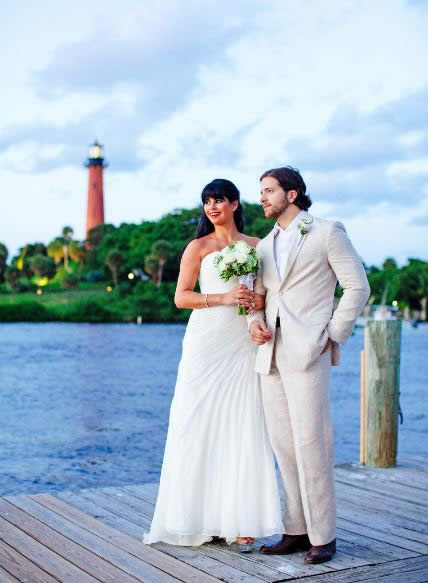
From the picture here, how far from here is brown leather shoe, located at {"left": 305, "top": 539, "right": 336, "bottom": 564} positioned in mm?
4473

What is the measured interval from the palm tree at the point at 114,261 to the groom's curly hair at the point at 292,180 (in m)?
79.9

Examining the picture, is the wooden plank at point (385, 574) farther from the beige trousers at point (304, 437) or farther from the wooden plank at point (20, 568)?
the wooden plank at point (20, 568)

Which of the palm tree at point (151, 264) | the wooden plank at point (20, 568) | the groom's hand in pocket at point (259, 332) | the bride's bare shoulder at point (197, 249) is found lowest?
the wooden plank at point (20, 568)

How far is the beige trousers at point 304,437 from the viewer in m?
4.40

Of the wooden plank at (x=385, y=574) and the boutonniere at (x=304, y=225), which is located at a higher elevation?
the boutonniere at (x=304, y=225)

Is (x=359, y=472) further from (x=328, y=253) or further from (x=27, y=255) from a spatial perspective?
(x=27, y=255)

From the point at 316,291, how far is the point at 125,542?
1857mm

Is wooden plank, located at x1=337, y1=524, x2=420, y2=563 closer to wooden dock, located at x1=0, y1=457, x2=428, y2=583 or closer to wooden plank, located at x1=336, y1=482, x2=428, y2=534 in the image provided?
wooden dock, located at x1=0, y1=457, x2=428, y2=583

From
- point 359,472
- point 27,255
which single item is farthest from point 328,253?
point 27,255

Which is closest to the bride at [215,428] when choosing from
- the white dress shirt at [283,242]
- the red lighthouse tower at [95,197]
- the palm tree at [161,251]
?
the white dress shirt at [283,242]

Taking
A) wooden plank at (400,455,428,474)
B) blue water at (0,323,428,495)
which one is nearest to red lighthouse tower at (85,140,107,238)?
blue water at (0,323,428,495)

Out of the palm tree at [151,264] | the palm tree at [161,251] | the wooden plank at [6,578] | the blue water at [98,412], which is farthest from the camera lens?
the palm tree at [151,264]

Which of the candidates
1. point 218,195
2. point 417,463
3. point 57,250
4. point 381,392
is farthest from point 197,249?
point 57,250

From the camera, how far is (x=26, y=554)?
4645 mm
